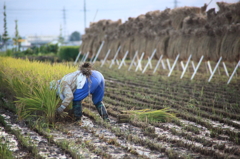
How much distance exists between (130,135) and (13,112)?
2.47 m

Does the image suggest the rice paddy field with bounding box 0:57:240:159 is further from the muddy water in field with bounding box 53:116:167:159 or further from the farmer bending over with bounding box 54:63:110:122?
the farmer bending over with bounding box 54:63:110:122

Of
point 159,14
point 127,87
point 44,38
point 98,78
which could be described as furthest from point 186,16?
point 44,38

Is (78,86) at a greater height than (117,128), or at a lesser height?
greater

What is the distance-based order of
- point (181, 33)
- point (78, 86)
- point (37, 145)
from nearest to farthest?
1. point (37, 145)
2. point (78, 86)
3. point (181, 33)

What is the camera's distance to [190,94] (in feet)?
24.0

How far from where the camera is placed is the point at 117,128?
4441 mm

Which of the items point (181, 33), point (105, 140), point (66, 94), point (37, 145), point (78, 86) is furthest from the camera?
point (181, 33)

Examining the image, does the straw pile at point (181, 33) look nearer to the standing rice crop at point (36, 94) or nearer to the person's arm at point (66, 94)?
the standing rice crop at point (36, 94)

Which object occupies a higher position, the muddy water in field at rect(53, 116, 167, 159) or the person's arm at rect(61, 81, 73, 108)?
the person's arm at rect(61, 81, 73, 108)

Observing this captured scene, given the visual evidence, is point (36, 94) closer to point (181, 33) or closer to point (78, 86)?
point (78, 86)

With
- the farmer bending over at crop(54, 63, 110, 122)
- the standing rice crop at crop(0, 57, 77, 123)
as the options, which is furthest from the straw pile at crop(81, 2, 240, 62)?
the standing rice crop at crop(0, 57, 77, 123)

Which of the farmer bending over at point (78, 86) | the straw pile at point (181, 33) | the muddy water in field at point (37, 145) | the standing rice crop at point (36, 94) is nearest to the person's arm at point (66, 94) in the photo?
the farmer bending over at point (78, 86)

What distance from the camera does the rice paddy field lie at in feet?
11.6

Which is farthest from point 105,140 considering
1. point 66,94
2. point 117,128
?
point 66,94
